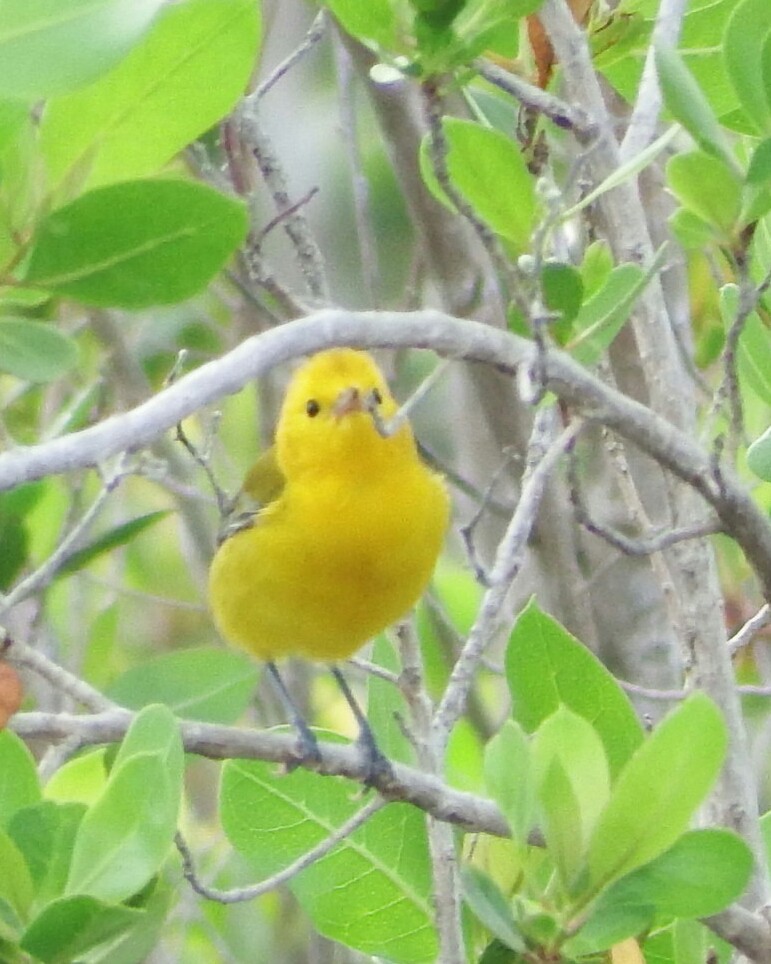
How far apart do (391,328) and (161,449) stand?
6.71 feet

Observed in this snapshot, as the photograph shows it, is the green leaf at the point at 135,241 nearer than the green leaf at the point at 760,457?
Yes

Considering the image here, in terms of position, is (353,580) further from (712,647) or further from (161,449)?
(161,449)

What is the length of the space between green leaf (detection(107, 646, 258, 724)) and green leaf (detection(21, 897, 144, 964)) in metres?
0.69

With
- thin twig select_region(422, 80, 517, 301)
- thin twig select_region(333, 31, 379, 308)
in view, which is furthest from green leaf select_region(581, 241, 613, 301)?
thin twig select_region(333, 31, 379, 308)

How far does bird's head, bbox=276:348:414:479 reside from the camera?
2.07 m

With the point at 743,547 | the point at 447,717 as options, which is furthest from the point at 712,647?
the point at 447,717

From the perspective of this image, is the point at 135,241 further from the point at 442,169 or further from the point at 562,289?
the point at 562,289

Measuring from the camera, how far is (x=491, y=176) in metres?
1.17

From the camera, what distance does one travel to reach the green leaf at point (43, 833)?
1.13m

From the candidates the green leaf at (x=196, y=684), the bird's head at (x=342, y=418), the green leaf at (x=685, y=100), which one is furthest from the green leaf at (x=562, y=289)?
the bird's head at (x=342, y=418)

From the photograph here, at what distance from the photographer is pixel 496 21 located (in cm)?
105

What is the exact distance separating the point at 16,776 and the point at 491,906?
19.0 inches

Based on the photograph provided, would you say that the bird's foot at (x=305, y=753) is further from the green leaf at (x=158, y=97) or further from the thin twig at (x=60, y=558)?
the green leaf at (x=158, y=97)

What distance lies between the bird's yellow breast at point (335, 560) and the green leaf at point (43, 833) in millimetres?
846
